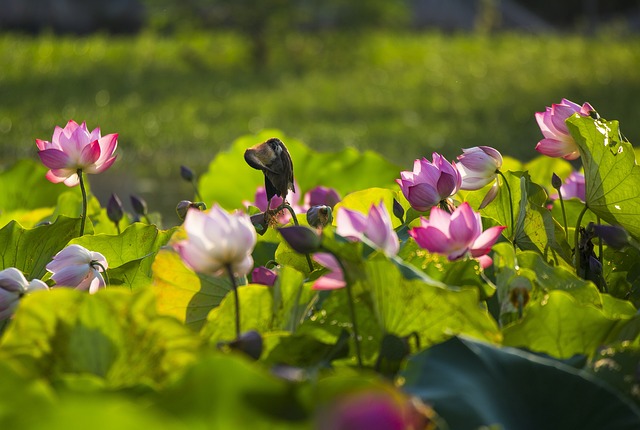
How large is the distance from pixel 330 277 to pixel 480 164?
0.98ft

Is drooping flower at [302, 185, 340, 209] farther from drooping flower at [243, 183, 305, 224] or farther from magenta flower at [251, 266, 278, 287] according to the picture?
magenta flower at [251, 266, 278, 287]

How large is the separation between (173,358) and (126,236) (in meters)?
0.39

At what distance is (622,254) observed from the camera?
938 mm

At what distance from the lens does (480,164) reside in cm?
90

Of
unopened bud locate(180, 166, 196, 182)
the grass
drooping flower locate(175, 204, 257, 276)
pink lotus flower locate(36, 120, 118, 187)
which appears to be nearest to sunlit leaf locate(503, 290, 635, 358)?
drooping flower locate(175, 204, 257, 276)

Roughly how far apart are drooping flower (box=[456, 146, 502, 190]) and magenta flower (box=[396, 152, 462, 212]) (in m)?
0.03

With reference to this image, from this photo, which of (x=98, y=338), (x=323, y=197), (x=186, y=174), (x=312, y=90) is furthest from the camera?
(x=312, y=90)

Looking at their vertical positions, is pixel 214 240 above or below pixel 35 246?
above

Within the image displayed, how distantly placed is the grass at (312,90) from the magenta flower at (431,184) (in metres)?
3.61

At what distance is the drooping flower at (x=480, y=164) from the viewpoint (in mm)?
894

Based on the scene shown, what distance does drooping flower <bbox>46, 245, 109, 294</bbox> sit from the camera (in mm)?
771

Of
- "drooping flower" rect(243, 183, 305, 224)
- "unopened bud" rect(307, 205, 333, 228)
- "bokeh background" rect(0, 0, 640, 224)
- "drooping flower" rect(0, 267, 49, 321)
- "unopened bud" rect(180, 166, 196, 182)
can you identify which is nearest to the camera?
"drooping flower" rect(0, 267, 49, 321)

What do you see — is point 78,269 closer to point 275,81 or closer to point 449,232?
point 449,232

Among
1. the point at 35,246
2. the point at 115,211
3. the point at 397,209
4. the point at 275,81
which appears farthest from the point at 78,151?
the point at 275,81
